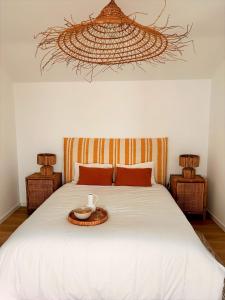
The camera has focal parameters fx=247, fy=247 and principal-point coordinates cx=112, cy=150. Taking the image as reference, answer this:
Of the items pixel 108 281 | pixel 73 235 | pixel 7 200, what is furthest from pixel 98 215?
pixel 7 200

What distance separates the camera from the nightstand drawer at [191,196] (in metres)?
3.37

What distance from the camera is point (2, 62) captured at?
3330mm

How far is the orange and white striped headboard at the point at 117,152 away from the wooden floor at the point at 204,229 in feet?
2.67

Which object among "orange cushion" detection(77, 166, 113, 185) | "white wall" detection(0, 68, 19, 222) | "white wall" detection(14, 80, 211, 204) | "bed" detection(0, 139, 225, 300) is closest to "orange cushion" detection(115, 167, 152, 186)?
"orange cushion" detection(77, 166, 113, 185)

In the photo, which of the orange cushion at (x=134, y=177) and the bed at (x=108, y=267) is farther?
the orange cushion at (x=134, y=177)

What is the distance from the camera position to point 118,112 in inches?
149

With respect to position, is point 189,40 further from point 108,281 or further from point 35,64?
point 108,281

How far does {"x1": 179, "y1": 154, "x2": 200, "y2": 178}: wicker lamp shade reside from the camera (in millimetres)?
3443

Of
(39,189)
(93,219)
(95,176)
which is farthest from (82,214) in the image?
(39,189)

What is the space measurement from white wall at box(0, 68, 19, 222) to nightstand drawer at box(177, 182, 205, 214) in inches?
97.8

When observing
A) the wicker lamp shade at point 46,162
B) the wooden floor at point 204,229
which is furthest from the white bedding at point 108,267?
the wicker lamp shade at point 46,162

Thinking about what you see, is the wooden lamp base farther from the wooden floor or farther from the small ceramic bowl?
the small ceramic bowl

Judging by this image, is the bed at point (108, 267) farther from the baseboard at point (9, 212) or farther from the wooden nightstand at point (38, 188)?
the baseboard at point (9, 212)

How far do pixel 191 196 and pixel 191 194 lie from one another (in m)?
0.03
